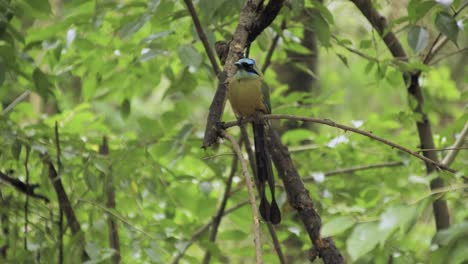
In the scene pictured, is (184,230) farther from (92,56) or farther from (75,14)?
(75,14)

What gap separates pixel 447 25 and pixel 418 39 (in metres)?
0.20

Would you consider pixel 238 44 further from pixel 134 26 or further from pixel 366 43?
pixel 366 43

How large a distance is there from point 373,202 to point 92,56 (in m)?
1.81

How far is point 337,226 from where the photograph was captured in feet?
4.08

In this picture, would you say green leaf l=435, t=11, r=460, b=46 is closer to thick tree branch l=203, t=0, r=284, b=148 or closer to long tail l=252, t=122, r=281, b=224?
thick tree branch l=203, t=0, r=284, b=148

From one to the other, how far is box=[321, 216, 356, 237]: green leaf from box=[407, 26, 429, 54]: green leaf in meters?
1.44

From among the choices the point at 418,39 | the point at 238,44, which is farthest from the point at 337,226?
the point at 418,39

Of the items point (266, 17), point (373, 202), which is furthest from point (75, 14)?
point (373, 202)

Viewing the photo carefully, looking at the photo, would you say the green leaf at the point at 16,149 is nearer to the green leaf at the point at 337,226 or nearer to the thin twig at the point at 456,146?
the green leaf at the point at 337,226

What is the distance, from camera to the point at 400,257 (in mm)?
1998

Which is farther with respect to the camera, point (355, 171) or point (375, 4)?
point (355, 171)

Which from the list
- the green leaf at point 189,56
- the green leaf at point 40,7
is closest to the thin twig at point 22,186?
the green leaf at point 40,7

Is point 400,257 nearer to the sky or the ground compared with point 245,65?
nearer to the ground

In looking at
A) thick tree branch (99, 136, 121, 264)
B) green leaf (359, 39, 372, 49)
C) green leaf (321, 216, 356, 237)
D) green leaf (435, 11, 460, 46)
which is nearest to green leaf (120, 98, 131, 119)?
thick tree branch (99, 136, 121, 264)
